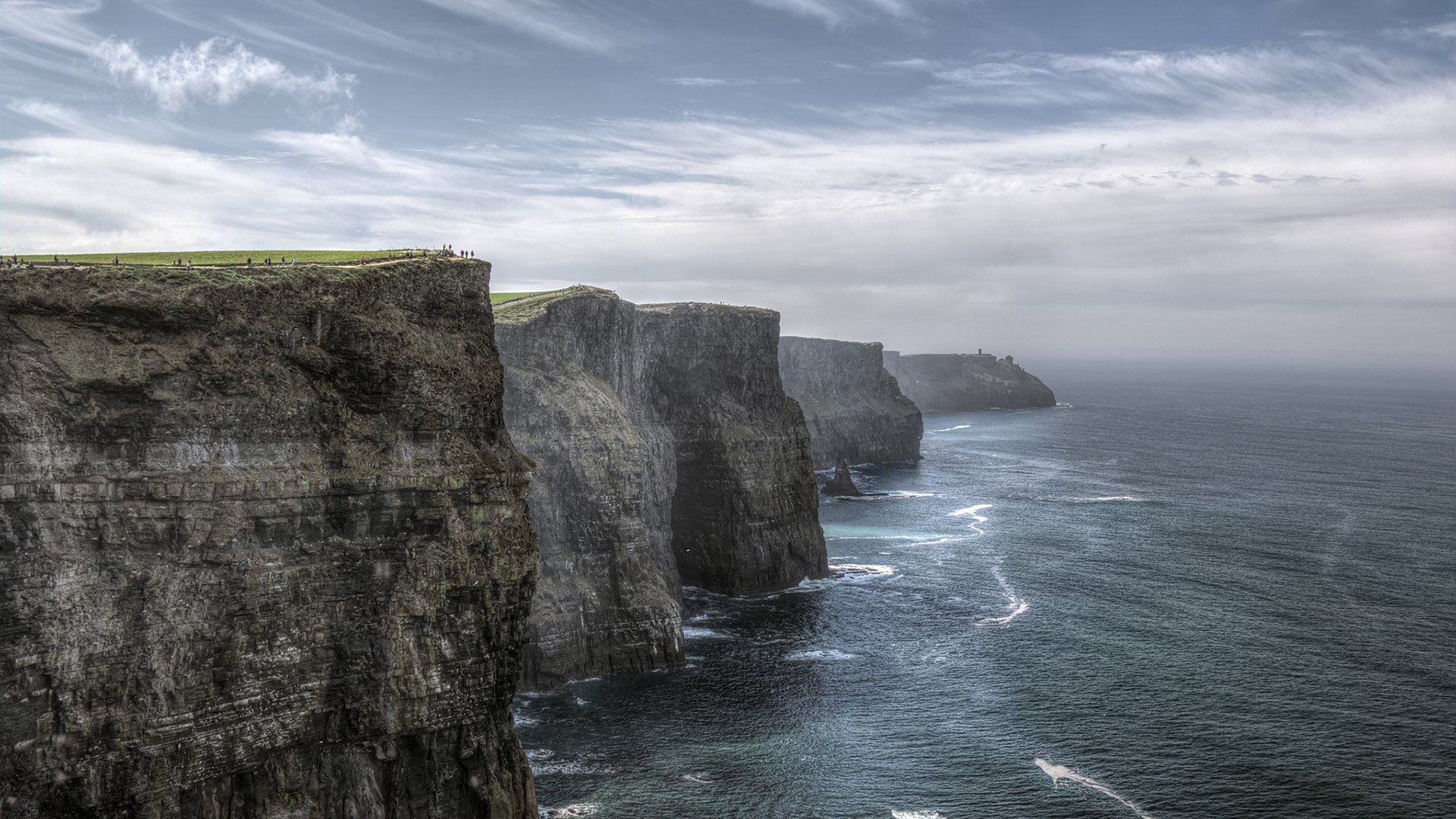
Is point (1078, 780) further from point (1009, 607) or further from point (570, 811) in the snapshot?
point (1009, 607)

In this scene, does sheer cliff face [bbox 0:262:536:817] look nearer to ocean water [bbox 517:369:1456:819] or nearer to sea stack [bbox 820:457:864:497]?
ocean water [bbox 517:369:1456:819]

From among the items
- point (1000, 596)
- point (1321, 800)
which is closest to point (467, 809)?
point (1321, 800)

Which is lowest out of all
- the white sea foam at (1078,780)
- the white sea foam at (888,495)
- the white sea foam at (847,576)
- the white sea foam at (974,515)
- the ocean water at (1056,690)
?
the white sea foam at (1078,780)

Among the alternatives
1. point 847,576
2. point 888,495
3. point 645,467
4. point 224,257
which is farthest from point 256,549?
point 888,495

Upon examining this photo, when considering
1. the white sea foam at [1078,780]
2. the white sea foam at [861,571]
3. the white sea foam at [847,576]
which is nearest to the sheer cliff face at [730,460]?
the white sea foam at [847,576]

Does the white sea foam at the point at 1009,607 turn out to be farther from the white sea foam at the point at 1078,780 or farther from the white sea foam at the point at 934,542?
the white sea foam at the point at 1078,780

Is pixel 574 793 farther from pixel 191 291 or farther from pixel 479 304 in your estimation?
pixel 191 291
